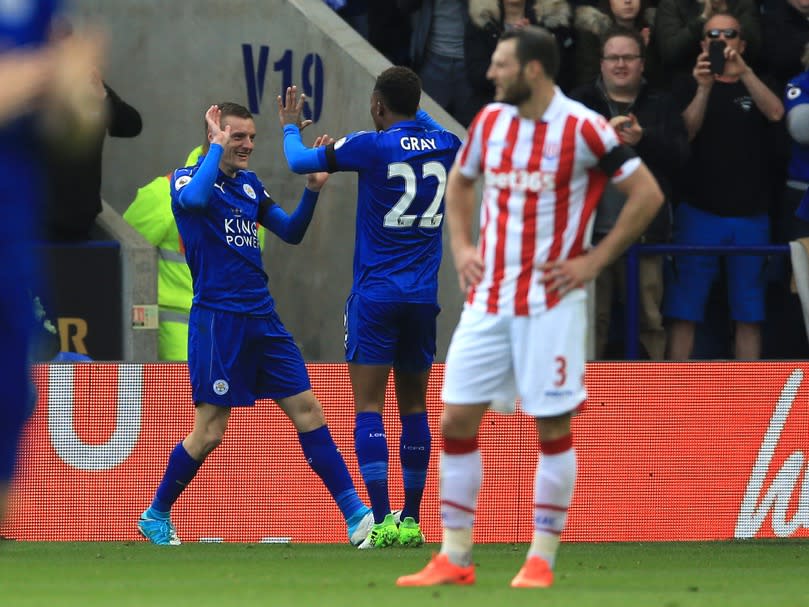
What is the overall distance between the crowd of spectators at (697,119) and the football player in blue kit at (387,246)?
2127 mm

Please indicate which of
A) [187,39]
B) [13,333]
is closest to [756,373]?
[187,39]

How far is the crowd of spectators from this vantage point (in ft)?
38.7

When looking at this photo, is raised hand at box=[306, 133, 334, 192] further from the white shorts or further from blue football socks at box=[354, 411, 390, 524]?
the white shorts

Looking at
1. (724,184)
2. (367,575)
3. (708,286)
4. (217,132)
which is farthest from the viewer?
(724,184)

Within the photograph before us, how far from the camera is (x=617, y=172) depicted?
7.00 meters

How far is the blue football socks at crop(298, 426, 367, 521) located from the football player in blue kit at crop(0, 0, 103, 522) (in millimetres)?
4656

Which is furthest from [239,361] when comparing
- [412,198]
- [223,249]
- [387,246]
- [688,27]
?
[688,27]

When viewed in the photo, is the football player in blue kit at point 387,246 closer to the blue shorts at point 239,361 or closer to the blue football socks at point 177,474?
the blue shorts at point 239,361

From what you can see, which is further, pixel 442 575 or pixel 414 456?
pixel 414 456

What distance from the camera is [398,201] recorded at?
9.43 m

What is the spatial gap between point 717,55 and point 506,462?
10.4 ft

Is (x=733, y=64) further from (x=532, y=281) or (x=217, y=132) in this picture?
(x=532, y=281)

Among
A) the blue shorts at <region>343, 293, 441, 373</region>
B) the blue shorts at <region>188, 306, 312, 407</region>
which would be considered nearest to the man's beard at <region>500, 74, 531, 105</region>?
the blue shorts at <region>343, 293, 441, 373</region>

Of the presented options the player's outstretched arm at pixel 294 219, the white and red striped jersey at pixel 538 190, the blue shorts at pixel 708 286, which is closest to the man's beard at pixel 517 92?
the white and red striped jersey at pixel 538 190
